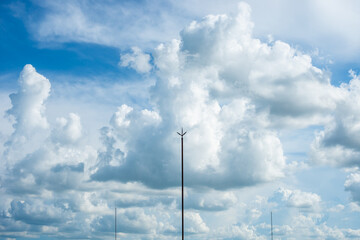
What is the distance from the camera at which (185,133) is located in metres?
68.9

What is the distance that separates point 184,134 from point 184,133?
359mm

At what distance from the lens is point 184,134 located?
226 feet

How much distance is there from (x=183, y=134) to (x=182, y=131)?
1.45 meters

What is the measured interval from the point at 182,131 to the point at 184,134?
5.86 ft

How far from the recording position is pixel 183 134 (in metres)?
68.4

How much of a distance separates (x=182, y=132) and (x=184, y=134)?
4.52 feet

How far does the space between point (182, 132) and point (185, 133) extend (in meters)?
1.53

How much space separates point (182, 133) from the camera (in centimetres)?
6812

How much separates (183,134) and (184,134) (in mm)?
450

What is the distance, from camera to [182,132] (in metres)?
67.8

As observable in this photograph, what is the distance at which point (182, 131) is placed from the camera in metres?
67.4

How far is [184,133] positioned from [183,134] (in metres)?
0.66
